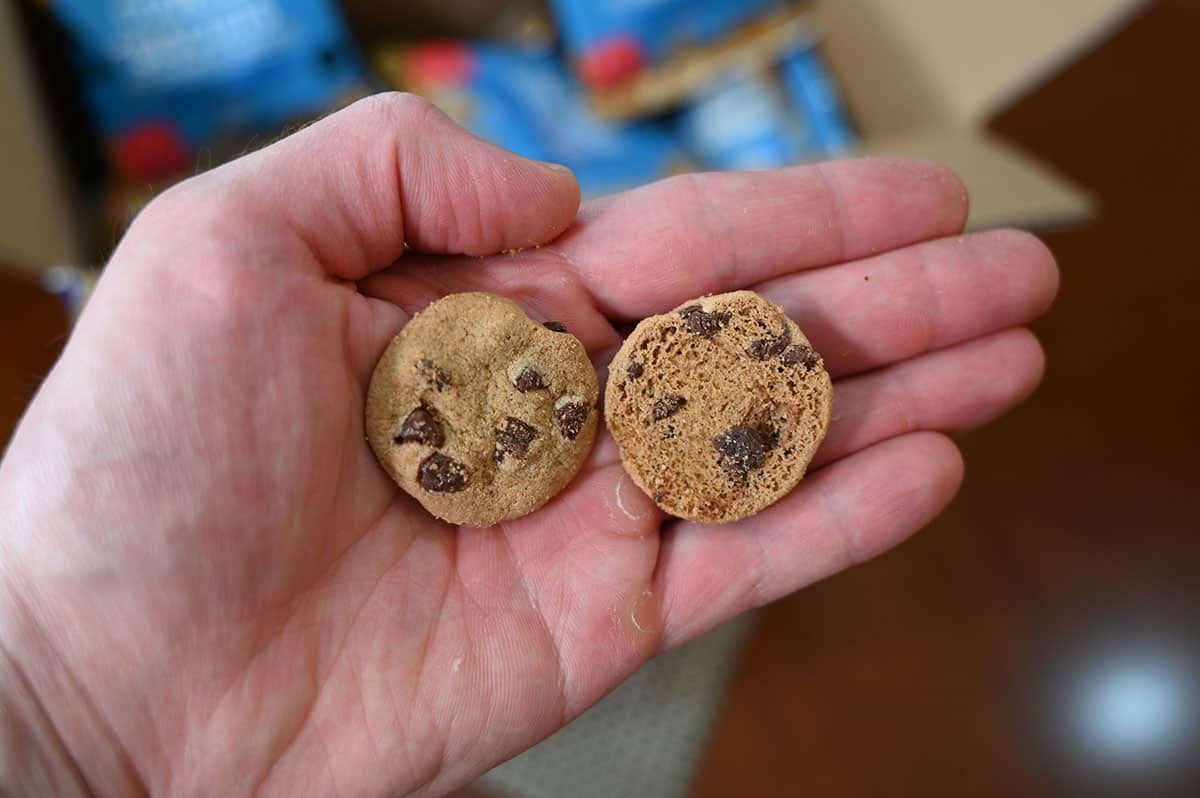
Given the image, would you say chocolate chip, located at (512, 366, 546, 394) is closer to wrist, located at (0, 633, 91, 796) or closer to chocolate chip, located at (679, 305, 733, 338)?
chocolate chip, located at (679, 305, 733, 338)

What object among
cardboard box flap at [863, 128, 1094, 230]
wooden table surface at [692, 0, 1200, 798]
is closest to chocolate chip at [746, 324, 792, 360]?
cardboard box flap at [863, 128, 1094, 230]

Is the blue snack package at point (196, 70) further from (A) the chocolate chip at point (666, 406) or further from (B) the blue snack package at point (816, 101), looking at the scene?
(A) the chocolate chip at point (666, 406)

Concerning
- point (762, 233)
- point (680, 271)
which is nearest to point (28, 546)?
point (680, 271)

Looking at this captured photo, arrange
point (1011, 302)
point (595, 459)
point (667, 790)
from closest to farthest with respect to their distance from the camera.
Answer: point (595, 459) → point (1011, 302) → point (667, 790)

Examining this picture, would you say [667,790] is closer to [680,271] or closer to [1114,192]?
[680,271]

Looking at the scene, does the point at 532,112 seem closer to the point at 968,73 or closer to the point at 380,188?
the point at 968,73

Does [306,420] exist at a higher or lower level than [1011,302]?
higher

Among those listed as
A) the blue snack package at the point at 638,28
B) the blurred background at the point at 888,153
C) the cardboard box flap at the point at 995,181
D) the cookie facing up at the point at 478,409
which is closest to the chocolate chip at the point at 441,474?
the cookie facing up at the point at 478,409

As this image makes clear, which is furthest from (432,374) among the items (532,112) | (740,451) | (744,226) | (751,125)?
(751,125)

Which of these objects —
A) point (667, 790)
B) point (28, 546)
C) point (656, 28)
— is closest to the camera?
point (28, 546)
